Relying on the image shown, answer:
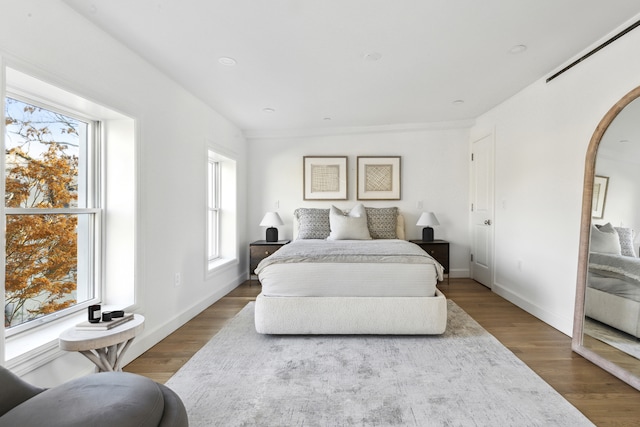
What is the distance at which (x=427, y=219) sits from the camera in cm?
461

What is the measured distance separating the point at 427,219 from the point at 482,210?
0.74m

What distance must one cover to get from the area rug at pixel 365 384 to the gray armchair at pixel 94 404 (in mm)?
609

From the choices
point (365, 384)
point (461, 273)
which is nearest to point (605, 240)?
point (365, 384)

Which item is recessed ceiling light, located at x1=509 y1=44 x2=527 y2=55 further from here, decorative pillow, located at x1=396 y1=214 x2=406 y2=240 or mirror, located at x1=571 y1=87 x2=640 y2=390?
decorative pillow, located at x1=396 y1=214 x2=406 y2=240

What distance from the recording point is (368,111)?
13.6 ft

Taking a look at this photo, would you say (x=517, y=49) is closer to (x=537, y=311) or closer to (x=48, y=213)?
(x=537, y=311)

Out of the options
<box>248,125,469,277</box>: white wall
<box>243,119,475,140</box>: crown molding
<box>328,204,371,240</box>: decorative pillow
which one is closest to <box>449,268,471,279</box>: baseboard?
<box>248,125,469,277</box>: white wall

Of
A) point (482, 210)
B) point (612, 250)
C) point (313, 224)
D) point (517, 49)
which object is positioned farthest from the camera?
point (313, 224)

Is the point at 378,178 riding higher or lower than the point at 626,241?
higher

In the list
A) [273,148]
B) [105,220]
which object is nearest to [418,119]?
[273,148]

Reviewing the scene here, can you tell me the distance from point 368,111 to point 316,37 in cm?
195

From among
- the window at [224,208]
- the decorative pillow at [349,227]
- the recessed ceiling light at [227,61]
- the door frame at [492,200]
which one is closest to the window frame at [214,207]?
the window at [224,208]

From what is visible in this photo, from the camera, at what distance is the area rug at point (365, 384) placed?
166 centimetres

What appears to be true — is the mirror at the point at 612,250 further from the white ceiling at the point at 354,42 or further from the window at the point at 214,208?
the window at the point at 214,208
